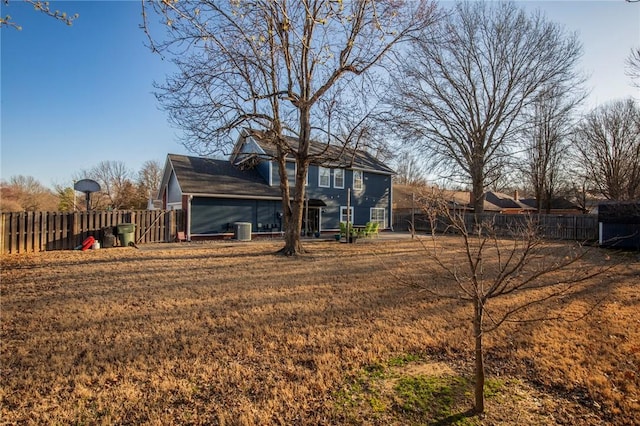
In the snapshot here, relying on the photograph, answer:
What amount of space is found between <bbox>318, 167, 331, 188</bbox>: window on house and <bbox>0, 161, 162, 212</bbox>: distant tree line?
19.7 meters

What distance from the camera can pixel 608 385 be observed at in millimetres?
3271

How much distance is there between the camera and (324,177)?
2266cm

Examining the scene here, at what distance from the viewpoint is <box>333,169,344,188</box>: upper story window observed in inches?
911

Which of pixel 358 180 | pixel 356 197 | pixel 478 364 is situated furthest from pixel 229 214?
pixel 478 364

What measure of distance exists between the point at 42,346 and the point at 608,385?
20.8ft

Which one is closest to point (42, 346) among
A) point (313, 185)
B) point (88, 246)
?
point (88, 246)

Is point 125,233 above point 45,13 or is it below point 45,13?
below

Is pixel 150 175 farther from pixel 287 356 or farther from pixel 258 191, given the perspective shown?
pixel 287 356

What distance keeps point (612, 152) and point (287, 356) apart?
106 feet

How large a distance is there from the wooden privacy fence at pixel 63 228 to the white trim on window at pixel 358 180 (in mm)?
13447

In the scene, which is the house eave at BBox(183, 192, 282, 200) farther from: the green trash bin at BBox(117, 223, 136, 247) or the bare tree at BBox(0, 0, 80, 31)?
the bare tree at BBox(0, 0, 80, 31)

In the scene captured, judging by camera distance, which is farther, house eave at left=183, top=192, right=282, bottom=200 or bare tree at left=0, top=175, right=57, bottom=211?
bare tree at left=0, top=175, right=57, bottom=211

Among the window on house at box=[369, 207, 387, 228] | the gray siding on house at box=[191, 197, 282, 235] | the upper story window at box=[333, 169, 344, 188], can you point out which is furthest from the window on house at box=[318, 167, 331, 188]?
the window on house at box=[369, 207, 387, 228]

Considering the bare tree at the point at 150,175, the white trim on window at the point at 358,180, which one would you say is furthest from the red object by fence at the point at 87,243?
the bare tree at the point at 150,175
